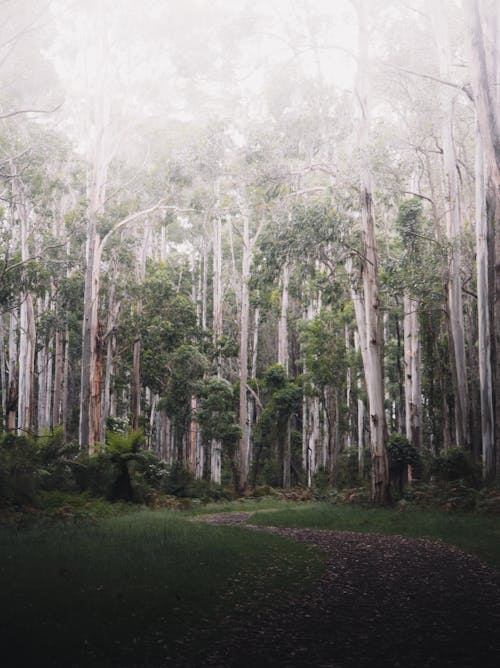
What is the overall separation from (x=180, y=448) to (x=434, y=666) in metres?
23.6

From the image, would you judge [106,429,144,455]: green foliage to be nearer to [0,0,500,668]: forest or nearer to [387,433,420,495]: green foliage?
[0,0,500,668]: forest

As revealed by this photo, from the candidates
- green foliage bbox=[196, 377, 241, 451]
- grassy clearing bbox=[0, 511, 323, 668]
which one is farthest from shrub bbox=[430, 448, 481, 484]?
green foliage bbox=[196, 377, 241, 451]

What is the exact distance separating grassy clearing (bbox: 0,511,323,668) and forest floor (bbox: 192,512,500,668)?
26 cm

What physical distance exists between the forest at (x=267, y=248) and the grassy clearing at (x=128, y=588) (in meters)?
4.42

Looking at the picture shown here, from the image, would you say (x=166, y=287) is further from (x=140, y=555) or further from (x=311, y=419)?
(x=140, y=555)

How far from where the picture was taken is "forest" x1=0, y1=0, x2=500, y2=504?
A: 1450cm

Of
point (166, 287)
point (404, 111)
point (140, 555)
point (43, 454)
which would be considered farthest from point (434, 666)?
point (166, 287)

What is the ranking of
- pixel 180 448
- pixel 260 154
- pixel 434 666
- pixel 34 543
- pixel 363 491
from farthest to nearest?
pixel 180 448, pixel 260 154, pixel 363 491, pixel 34 543, pixel 434 666

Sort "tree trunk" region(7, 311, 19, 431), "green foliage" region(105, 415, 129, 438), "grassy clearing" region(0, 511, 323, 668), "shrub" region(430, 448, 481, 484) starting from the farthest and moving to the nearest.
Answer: "green foliage" region(105, 415, 129, 438)
"tree trunk" region(7, 311, 19, 431)
"shrub" region(430, 448, 481, 484)
"grassy clearing" region(0, 511, 323, 668)

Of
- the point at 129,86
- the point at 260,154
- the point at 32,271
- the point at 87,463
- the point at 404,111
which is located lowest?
the point at 87,463

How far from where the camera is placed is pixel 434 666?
3.48m

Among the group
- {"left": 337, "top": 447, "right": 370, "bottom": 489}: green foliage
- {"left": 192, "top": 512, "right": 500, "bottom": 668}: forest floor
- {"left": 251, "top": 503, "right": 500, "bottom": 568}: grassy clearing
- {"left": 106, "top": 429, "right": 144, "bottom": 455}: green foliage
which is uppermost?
{"left": 106, "top": 429, "right": 144, "bottom": 455}: green foliage

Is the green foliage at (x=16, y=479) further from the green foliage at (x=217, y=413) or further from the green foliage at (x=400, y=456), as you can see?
the green foliage at (x=217, y=413)

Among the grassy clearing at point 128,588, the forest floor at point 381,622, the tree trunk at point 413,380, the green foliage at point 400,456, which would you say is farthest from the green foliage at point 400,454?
the forest floor at point 381,622
